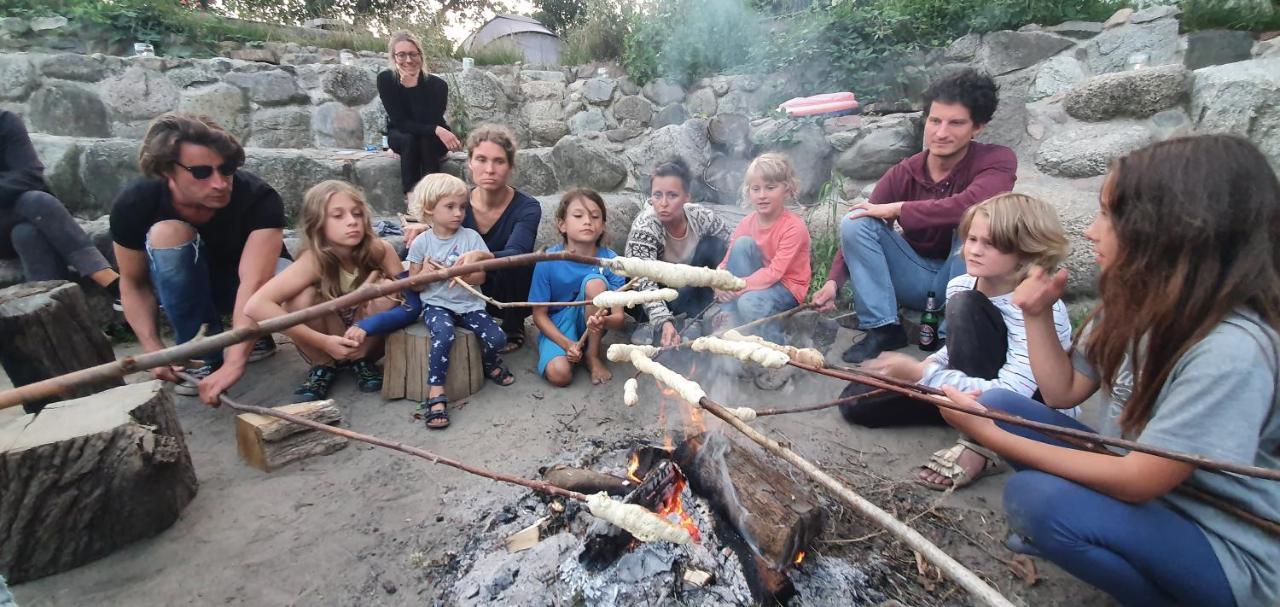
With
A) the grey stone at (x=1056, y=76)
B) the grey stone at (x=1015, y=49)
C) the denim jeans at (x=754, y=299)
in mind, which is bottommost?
the denim jeans at (x=754, y=299)

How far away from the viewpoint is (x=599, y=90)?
648 centimetres

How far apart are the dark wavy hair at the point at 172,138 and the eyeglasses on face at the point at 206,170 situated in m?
0.06

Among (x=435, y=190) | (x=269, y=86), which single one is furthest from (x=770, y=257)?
(x=269, y=86)

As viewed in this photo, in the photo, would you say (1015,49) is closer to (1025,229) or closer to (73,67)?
(1025,229)

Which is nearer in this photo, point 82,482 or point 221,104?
point 82,482

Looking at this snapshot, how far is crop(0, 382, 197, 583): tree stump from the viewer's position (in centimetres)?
200

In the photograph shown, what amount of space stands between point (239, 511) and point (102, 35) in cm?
562

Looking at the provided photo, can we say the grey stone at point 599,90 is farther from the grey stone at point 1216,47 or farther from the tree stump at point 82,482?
the tree stump at point 82,482

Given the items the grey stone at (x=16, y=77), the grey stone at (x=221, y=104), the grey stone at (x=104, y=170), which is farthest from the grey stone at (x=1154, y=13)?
the grey stone at (x=16, y=77)

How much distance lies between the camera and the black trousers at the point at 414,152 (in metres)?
5.02

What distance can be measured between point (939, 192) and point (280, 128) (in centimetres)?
597

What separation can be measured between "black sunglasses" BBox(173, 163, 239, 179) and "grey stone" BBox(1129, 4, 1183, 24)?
6266mm

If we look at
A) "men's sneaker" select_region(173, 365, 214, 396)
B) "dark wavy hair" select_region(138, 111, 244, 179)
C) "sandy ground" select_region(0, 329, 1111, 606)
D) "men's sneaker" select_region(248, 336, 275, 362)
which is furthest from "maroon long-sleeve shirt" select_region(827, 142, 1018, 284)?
"men's sneaker" select_region(173, 365, 214, 396)

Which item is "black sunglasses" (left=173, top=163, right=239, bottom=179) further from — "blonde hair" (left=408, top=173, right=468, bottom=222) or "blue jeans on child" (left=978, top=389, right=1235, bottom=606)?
"blue jeans on child" (left=978, top=389, right=1235, bottom=606)
